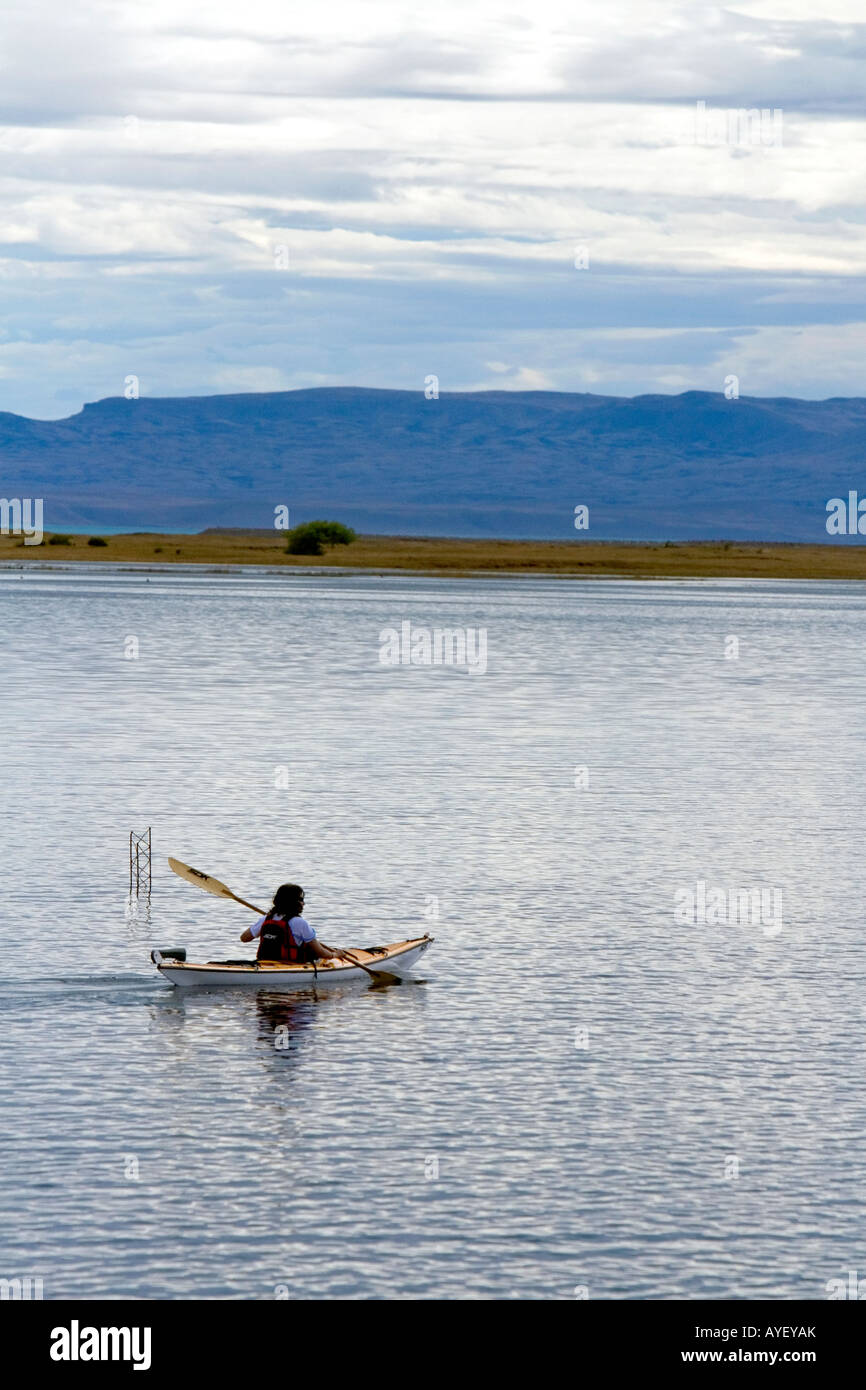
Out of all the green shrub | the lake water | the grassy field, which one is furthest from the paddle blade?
the green shrub

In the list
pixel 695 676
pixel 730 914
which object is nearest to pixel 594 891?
pixel 730 914

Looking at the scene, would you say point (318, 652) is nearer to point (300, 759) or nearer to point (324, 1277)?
point (300, 759)

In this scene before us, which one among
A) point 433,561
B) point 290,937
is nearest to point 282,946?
point 290,937

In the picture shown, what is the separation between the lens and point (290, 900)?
22172 mm

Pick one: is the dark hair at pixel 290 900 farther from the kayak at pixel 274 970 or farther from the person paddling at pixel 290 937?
the kayak at pixel 274 970

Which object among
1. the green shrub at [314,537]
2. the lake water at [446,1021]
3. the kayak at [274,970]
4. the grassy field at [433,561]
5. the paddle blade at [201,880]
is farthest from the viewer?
the green shrub at [314,537]

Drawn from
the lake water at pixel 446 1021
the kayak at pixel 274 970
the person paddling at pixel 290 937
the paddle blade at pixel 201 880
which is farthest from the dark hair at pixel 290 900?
the paddle blade at pixel 201 880

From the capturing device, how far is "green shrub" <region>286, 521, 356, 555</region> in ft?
590

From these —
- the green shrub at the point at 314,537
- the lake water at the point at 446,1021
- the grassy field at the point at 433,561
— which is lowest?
the lake water at the point at 446,1021

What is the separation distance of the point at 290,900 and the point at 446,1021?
2.33 metres

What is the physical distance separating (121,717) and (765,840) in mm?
22890

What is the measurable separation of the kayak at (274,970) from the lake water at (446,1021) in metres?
0.23

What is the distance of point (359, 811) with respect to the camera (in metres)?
36.2

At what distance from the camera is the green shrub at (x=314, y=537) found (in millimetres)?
179750
